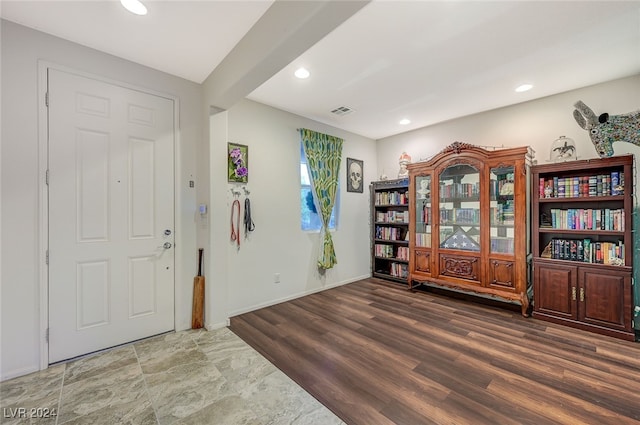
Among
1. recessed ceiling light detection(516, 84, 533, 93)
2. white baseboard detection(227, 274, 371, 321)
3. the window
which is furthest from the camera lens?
the window

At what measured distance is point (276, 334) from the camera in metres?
2.76

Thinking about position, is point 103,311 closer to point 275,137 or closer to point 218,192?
point 218,192

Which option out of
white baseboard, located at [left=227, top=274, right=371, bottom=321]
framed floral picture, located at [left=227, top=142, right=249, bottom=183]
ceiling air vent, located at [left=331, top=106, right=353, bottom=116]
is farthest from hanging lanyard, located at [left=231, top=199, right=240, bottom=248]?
ceiling air vent, located at [left=331, top=106, right=353, bottom=116]

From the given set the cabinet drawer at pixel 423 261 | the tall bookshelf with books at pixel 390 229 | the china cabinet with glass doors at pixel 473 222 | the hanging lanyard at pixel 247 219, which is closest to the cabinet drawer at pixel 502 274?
the china cabinet with glass doors at pixel 473 222

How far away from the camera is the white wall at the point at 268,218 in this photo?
3215mm

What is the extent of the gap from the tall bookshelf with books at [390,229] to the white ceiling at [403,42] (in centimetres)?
185

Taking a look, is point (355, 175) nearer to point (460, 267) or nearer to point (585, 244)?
point (460, 267)

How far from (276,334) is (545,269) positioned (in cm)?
317

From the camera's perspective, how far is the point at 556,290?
2984 millimetres

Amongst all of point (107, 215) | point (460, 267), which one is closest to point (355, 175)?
point (460, 267)

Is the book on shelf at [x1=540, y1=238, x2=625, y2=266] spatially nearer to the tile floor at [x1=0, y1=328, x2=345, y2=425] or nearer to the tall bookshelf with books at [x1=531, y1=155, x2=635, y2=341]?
the tall bookshelf with books at [x1=531, y1=155, x2=635, y2=341]

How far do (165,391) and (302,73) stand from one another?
3.03 metres

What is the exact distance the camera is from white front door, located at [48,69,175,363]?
2215mm

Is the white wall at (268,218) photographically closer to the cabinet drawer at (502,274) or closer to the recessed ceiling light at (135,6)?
the recessed ceiling light at (135,6)
